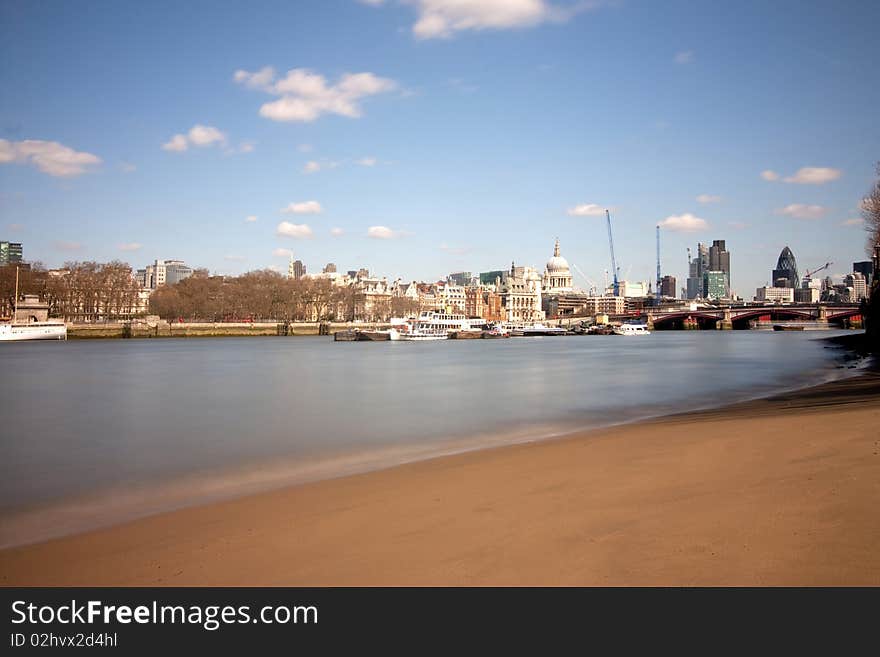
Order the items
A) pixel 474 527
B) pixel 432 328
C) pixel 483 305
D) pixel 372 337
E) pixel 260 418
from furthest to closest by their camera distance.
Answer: pixel 483 305 < pixel 432 328 < pixel 372 337 < pixel 260 418 < pixel 474 527

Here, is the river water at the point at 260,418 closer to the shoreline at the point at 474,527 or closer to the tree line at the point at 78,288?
the shoreline at the point at 474,527

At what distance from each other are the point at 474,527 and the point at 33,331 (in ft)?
286

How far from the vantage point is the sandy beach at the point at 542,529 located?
16.1 feet

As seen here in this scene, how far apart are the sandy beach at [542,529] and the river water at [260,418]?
175cm

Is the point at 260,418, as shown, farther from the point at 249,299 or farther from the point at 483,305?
the point at 483,305

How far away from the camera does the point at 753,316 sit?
135 m

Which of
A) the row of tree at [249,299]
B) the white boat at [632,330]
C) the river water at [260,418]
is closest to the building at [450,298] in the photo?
the white boat at [632,330]

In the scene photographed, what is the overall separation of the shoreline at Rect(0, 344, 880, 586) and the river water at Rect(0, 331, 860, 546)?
4.93 feet

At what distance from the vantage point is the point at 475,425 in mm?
16938

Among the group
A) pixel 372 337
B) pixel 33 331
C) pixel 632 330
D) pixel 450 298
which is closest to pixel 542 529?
pixel 372 337
